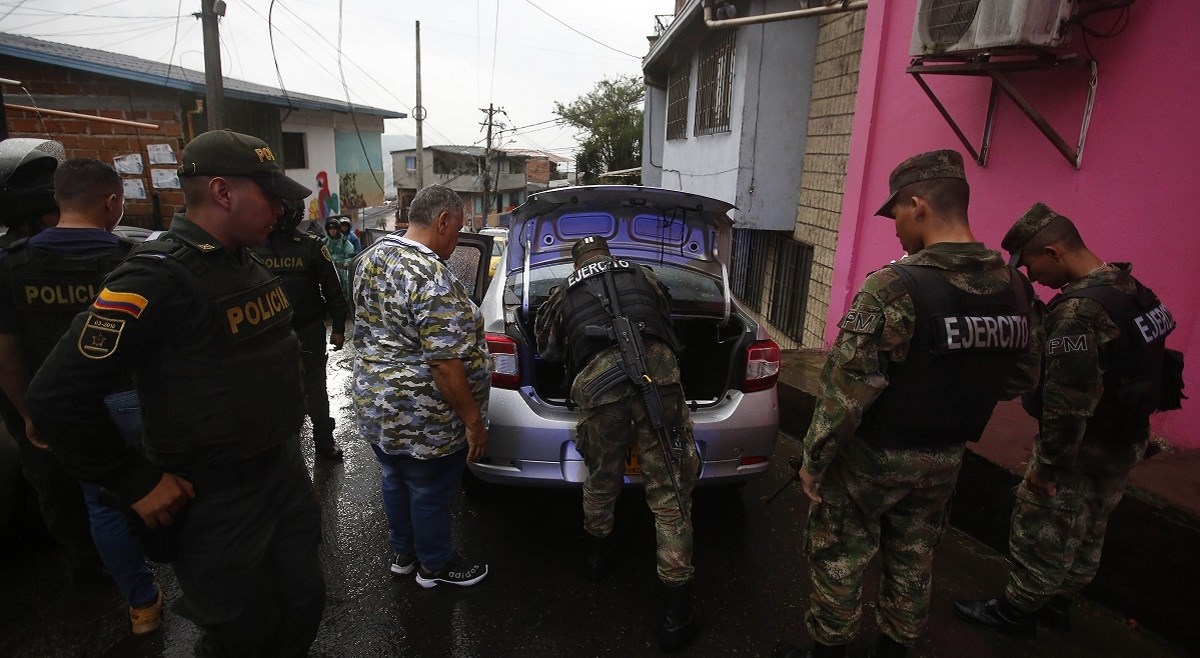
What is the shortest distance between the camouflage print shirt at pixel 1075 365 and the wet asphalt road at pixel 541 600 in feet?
2.93

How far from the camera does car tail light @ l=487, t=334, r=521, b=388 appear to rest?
2879 mm

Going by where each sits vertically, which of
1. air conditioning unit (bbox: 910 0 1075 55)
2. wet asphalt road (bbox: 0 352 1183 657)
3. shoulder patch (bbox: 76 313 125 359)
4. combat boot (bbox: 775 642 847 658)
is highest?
air conditioning unit (bbox: 910 0 1075 55)

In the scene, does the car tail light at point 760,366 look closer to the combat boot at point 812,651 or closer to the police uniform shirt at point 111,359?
the combat boot at point 812,651

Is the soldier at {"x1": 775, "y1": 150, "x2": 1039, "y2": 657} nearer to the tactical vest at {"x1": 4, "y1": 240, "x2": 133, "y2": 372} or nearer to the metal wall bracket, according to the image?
the metal wall bracket

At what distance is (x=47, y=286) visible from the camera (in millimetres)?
2189

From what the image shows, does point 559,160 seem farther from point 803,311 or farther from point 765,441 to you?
point 765,441

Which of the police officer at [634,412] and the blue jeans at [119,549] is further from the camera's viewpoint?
the police officer at [634,412]

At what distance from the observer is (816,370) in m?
4.85

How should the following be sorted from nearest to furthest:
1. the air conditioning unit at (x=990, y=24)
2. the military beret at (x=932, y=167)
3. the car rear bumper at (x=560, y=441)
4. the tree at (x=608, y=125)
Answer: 1. the military beret at (x=932, y=167)
2. the car rear bumper at (x=560, y=441)
3. the air conditioning unit at (x=990, y=24)
4. the tree at (x=608, y=125)

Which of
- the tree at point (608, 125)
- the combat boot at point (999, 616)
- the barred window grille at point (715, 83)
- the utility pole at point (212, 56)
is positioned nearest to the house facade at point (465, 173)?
the tree at point (608, 125)

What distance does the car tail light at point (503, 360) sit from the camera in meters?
2.88

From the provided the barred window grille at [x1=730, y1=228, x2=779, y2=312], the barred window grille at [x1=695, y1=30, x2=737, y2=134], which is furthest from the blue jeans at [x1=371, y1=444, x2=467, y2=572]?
the barred window grille at [x1=695, y1=30, x2=737, y2=134]

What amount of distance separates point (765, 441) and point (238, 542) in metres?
2.25

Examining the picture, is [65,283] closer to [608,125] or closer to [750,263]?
[750,263]
